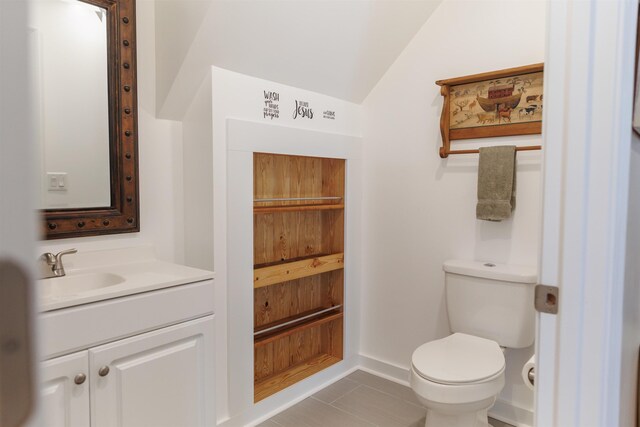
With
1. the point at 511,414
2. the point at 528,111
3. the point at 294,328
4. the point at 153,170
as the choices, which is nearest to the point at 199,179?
the point at 153,170

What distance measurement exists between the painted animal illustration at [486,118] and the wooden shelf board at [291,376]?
1682 mm

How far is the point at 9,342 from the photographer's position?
10.6 inches

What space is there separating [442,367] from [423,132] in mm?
1327

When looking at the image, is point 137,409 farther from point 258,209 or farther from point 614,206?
point 614,206

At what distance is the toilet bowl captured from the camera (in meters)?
1.75

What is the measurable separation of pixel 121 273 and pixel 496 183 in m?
1.79

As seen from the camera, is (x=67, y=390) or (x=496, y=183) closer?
(x=67, y=390)

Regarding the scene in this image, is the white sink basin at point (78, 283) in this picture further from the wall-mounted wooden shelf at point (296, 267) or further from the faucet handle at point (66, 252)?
the wall-mounted wooden shelf at point (296, 267)

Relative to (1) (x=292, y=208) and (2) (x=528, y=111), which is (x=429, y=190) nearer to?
(2) (x=528, y=111)

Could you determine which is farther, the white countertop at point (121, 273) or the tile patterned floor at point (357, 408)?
the tile patterned floor at point (357, 408)

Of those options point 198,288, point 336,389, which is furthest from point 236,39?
point 336,389

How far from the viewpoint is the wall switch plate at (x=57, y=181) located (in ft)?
5.67

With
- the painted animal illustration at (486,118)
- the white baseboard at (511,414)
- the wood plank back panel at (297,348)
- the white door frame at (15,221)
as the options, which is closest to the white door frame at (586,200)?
the white door frame at (15,221)

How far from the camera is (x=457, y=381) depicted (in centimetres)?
175
